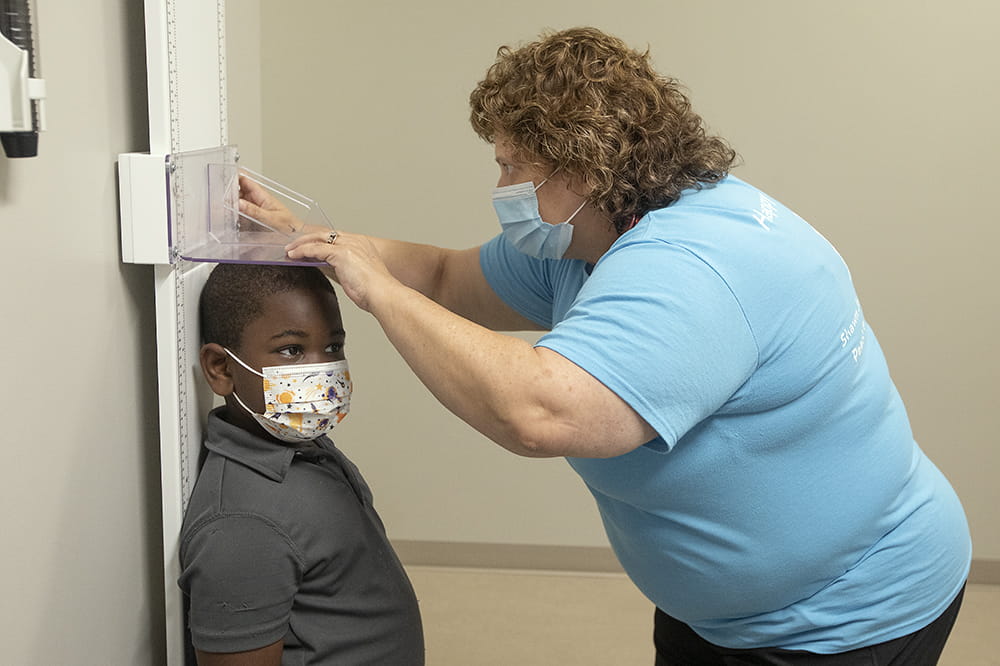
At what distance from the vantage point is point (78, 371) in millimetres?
1163

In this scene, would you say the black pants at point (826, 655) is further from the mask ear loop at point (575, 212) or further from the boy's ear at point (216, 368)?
the boy's ear at point (216, 368)

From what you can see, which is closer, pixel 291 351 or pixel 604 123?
pixel 604 123

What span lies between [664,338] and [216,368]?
705mm

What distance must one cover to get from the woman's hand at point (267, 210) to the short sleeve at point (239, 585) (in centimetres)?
50

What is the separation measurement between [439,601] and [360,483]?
148 cm

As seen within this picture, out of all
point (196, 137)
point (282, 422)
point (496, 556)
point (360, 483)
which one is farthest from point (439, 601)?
point (196, 137)

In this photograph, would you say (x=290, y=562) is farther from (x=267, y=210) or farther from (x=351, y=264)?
(x=267, y=210)

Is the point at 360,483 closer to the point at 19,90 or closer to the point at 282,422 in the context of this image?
the point at 282,422

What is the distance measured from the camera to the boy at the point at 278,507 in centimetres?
127

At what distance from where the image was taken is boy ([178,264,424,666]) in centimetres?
127

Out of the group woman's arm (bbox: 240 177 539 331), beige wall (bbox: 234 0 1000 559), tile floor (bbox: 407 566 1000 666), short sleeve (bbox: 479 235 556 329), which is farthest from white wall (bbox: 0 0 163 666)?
beige wall (bbox: 234 0 1000 559)

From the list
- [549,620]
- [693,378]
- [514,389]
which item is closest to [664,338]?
[693,378]

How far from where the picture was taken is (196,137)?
1.41 meters

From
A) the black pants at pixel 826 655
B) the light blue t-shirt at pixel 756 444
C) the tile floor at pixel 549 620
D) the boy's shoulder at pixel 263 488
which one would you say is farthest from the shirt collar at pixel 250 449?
the tile floor at pixel 549 620
